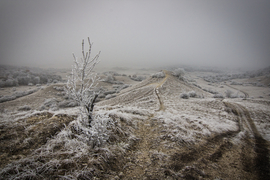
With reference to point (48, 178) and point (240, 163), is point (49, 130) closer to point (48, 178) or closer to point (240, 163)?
point (48, 178)

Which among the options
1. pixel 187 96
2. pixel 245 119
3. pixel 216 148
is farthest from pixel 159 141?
pixel 187 96

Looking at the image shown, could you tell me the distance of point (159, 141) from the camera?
4016 millimetres

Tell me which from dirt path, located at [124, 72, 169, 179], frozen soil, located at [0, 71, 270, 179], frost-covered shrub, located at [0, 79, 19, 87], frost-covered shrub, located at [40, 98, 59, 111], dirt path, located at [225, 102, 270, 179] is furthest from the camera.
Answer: frost-covered shrub, located at [0, 79, 19, 87]

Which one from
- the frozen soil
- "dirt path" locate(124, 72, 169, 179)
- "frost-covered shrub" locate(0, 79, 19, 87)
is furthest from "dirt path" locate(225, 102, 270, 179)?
"frost-covered shrub" locate(0, 79, 19, 87)

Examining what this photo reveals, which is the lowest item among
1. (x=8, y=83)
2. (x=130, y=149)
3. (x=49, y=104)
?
(x=49, y=104)

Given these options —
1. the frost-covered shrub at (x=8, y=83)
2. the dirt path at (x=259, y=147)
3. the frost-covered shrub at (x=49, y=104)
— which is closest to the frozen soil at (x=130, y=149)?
the dirt path at (x=259, y=147)

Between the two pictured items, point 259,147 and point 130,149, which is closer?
point 130,149

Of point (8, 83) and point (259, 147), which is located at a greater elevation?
point (8, 83)

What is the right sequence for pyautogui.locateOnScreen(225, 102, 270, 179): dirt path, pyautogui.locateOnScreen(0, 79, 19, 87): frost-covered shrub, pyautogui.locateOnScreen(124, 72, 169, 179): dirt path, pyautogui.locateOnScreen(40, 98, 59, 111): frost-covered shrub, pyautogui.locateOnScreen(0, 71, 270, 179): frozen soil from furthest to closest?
pyautogui.locateOnScreen(0, 79, 19, 87): frost-covered shrub
pyautogui.locateOnScreen(40, 98, 59, 111): frost-covered shrub
pyautogui.locateOnScreen(225, 102, 270, 179): dirt path
pyautogui.locateOnScreen(124, 72, 169, 179): dirt path
pyautogui.locateOnScreen(0, 71, 270, 179): frozen soil

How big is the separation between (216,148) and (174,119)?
82.4 inches

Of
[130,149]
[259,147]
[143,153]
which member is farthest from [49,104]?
[259,147]

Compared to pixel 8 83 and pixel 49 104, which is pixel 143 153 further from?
pixel 8 83

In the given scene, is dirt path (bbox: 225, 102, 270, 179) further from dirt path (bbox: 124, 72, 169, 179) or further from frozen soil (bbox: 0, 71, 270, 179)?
dirt path (bbox: 124, 72, 169, 179)

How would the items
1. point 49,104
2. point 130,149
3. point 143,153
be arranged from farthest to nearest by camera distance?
point 49,104 < point 130,149 < point 143,153
